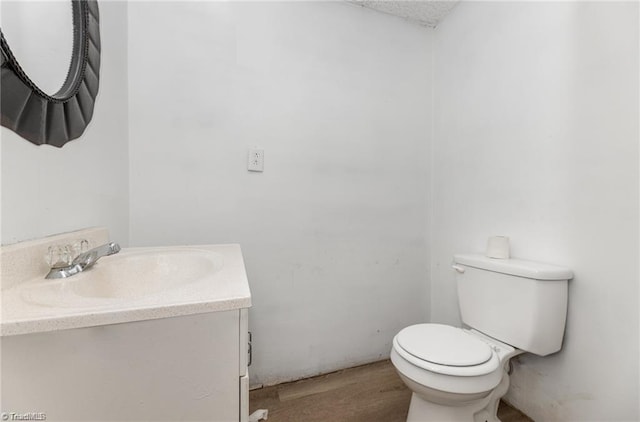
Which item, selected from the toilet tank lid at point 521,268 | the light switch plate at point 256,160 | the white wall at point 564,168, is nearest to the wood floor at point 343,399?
the white wall at point 564,168

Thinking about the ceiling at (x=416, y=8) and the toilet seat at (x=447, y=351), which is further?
the ceiling at (x=416, y=8)

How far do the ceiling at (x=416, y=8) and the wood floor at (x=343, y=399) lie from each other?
213 centimetres

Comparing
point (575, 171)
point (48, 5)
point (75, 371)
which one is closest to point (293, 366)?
point (75, 371)

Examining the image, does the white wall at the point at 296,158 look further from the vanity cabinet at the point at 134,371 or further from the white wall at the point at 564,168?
the vanity cabinet at the point at 134,371

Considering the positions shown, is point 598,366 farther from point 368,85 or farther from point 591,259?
point 368,85

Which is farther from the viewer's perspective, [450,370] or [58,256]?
[450,370]

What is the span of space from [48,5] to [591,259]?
194 centimetres

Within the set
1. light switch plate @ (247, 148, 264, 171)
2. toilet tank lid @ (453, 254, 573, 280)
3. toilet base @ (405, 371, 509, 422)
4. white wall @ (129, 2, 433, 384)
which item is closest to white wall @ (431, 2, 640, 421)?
toilet tank lid @ (453, 254, 573, 280)

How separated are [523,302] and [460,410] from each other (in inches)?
19.1

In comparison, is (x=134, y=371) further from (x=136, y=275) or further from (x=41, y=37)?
(x=41, y=37)

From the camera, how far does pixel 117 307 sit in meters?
0.46

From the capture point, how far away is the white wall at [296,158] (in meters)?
1.26

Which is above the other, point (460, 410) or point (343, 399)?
point (460, 410)

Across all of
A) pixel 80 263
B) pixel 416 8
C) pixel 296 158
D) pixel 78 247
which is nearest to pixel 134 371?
pixel 80 263
